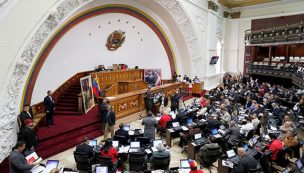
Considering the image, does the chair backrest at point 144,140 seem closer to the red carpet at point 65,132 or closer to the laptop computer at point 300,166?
the red carpet at point 65,132

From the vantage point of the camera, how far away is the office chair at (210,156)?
6812 mm

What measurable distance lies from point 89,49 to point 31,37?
6.50m

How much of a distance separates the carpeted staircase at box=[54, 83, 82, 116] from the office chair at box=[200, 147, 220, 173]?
6.67 metres

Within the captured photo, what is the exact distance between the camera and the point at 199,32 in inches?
720

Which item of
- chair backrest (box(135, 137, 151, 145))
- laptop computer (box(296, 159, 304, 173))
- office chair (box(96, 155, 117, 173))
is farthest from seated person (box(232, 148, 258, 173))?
office chair (box(96, 155, 117, 173))

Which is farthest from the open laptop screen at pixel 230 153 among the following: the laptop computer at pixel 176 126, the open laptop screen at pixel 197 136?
the laptop computer at pixel 176 126

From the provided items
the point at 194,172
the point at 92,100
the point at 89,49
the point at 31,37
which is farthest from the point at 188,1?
the point at 194,172

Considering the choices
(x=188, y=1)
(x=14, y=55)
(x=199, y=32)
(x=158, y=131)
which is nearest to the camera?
(x=14, y=55)

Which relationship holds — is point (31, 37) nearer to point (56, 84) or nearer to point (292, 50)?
point (56, 84)

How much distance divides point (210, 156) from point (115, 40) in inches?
431

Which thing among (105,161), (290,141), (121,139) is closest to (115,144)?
(121,139)

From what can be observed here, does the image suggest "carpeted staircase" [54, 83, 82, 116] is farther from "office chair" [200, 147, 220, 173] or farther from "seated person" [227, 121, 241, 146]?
"seated person" [227, 121, 241, 146]

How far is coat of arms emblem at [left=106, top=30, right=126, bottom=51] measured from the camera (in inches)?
599

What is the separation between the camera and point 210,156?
272 inches
